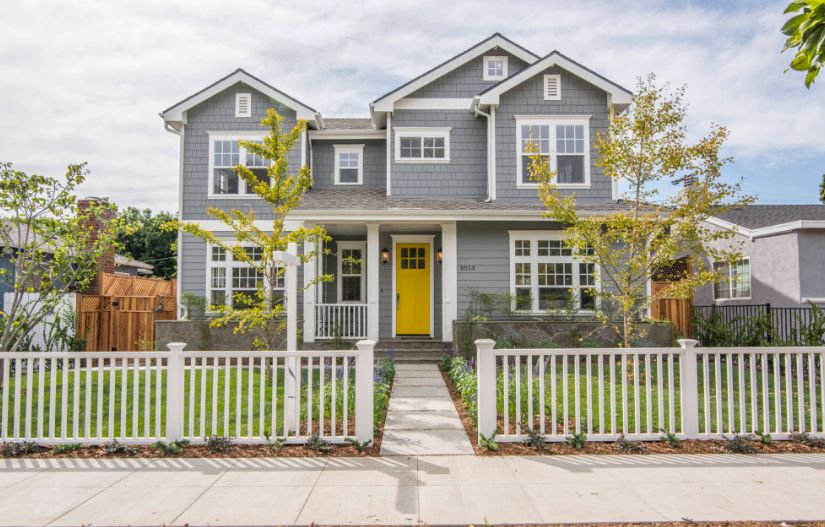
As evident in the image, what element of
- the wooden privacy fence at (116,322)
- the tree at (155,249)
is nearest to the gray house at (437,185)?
the wooden privacy fence at (116,322)

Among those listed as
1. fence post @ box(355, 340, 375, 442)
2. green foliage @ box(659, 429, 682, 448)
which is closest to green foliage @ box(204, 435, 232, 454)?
fence post @ box(355, 340, 375, 442)

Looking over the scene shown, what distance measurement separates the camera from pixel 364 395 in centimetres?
543

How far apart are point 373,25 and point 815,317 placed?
9.83 m

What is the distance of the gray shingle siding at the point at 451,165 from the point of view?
1294 cm

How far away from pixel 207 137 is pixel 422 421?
32.7 ft

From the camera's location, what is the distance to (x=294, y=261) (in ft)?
20.3

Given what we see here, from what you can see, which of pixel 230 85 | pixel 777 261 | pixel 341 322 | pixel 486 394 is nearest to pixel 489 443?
pixel 486 394

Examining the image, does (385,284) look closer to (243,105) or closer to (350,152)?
(350,152)

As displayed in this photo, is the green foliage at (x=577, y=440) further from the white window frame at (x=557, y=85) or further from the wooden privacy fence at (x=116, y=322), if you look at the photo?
the wooden privacy fence at (x=116, y=322)

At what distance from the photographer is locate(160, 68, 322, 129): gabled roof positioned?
12.8 meters

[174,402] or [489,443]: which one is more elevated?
[174,402]

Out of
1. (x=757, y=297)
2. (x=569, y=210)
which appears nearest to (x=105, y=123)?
(x=569, y=210)

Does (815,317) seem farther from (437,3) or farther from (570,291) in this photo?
(437,3)

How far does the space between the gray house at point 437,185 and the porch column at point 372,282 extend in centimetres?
3
